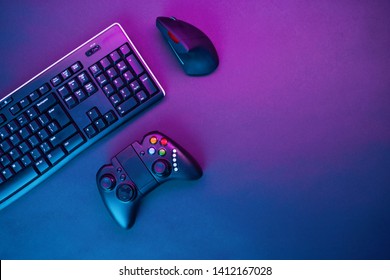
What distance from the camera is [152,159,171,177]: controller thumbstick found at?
66cm

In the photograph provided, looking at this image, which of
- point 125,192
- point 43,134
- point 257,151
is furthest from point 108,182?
point 257,151

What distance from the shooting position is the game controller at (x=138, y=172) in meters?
0.67

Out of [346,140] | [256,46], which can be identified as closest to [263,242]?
[346,140]

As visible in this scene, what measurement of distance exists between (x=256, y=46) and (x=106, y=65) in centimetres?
25

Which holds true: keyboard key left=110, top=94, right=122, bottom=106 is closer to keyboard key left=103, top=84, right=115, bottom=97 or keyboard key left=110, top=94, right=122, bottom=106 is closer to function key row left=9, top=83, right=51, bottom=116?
keyboard key left=103, top=84, right=115, bottom=97

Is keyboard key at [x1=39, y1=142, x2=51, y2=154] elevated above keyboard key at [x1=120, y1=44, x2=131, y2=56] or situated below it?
below

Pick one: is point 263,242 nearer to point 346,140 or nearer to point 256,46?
point 346,140

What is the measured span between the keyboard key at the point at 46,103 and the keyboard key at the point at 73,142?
0.21ft

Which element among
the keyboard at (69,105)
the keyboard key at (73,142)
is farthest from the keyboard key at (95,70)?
the keyboard key at (73,142)

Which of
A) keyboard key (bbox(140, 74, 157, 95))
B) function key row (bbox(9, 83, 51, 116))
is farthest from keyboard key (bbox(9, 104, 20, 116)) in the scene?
keyboard key (bbox(140, 74, 157, 95))

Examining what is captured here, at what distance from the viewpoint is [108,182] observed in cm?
67

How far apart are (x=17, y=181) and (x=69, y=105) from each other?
0.15 metres

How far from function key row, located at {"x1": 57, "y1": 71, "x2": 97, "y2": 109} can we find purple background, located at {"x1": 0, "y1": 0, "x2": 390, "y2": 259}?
8 cm

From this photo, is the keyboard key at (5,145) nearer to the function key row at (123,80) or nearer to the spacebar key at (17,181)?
the spacebar key at (17,181)
